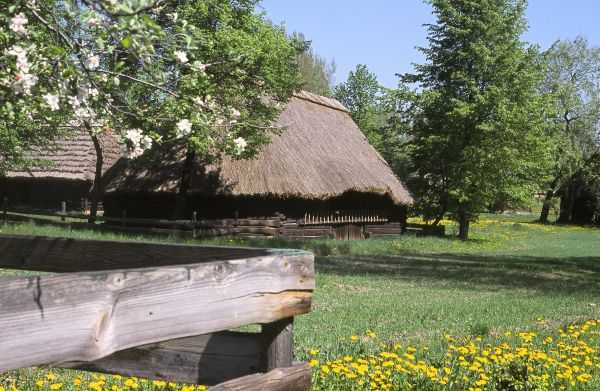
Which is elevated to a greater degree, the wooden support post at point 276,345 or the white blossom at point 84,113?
the white blossom at point 84,113

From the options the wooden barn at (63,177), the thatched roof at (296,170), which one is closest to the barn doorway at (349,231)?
the thatched roof at (296,170)

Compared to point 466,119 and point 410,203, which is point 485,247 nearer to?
point 410,203

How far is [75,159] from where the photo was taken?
32062 mm

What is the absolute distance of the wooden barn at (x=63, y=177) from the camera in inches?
1240

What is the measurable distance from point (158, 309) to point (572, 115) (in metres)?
54.3

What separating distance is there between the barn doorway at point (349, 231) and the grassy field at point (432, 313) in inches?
184

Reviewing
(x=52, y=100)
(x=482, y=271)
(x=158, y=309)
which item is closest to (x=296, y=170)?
(x=482, y=271)

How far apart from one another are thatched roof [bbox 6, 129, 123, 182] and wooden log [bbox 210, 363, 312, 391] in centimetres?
2908

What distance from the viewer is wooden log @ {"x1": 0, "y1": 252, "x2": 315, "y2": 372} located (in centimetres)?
181

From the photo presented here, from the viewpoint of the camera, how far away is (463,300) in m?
11.5

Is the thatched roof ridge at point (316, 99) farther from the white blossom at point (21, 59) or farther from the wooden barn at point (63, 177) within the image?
the white blossom at point (21, 59)

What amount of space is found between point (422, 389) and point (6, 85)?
347 centimetres

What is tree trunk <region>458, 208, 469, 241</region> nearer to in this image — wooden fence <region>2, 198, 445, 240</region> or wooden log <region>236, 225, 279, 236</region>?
wooden fence <region>2, 198, 445, 240</region>

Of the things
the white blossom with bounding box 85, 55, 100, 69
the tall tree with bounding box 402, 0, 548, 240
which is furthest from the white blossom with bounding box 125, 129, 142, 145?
the tall tree with bounding box 402, 0, 548, 240
